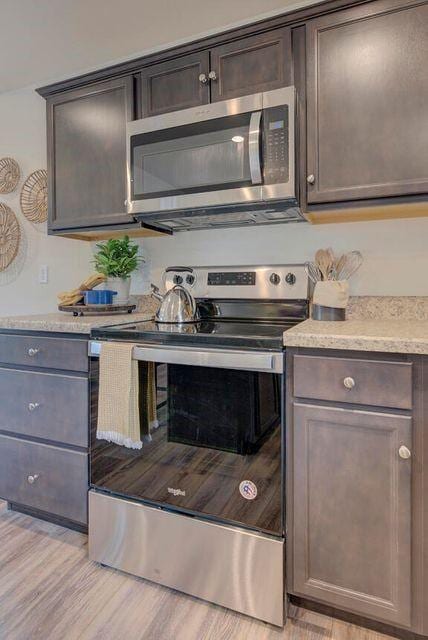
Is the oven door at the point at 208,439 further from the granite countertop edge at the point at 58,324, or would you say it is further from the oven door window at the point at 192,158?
the oven door window at the point at 192,158

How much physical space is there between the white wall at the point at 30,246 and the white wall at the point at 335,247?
0.67m

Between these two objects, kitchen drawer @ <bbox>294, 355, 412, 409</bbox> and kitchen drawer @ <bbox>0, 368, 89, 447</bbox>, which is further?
kitchen drawer @ <bbox>0, 368, 89, 447</bbox>

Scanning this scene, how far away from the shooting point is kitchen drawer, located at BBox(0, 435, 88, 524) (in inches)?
62.2

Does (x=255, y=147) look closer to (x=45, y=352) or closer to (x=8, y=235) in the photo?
(x=45, y=352)

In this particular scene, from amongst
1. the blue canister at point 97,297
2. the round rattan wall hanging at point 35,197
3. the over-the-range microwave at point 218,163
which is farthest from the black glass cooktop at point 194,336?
the round rattan wall hanging at point 35,197

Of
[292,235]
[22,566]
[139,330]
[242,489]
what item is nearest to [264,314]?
[292,235]

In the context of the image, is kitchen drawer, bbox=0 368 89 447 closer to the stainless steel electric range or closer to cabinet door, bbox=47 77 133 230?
the stainless steel electric range

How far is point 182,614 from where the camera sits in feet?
4.18

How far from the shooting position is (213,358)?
1267 mm

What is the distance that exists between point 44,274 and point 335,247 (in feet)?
5.92

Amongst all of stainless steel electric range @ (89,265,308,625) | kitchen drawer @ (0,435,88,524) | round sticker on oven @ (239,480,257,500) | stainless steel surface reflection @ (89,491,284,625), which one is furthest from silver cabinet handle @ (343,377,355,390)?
kitchen drawer @ (0,435,88,524)

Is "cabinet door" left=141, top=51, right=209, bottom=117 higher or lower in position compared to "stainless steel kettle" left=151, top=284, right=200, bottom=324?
higher

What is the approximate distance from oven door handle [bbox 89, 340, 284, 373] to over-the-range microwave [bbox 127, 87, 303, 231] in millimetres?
636

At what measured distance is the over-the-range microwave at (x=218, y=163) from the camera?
4.77 feet
